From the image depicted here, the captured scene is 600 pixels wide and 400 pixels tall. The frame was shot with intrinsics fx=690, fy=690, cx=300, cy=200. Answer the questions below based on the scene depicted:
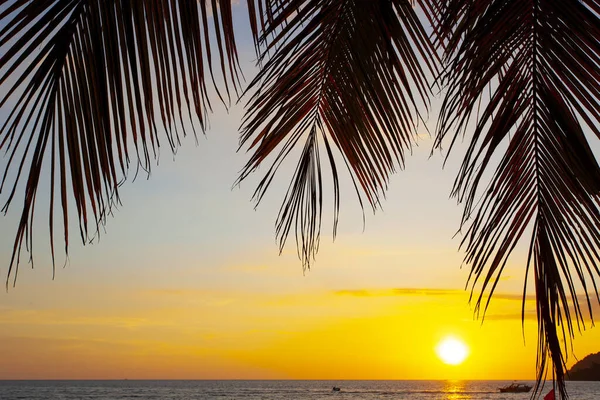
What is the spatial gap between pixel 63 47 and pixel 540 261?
1206 millimetres

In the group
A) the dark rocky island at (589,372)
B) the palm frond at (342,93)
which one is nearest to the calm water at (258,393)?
the dark rocky island at (589,372)

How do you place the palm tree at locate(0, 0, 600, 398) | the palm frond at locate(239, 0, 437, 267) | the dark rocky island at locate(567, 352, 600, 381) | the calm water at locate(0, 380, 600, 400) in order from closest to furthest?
the palm tree at locate(0, 0, 600, 398)
the palm frond at locate(239, 0, 437, 267)
the calm water at locate(0, 380, 600, 400)
the dark rocky island at locate(567, 352, 600, 381)

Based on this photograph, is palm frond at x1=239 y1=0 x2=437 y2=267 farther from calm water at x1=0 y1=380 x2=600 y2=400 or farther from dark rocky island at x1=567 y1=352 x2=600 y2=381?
dark rocky island at x1=567 y1=352 x2=600 y2=381

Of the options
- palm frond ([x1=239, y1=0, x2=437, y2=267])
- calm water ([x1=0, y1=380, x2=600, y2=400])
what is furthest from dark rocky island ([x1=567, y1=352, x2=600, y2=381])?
palm frond ([x1=239, y1=0, x2=437, y2=267])

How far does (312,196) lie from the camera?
78.7 inches

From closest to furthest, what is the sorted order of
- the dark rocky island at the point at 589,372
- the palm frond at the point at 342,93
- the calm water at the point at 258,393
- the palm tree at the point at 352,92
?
the palm tree at the point at 352,92, the palm frond at the point at 342,93, the calm water at the point at 258,393, the dark rocky island at the point at 589,372

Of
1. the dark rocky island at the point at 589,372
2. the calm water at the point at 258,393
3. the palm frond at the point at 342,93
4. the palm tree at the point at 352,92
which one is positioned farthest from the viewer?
the dark rocky island at the point at 589,372

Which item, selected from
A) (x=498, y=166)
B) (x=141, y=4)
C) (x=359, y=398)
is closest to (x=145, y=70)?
(x=141, y=4)

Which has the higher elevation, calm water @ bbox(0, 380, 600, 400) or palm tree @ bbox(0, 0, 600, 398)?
calm water @ bbox(0, 380, 600, 400)

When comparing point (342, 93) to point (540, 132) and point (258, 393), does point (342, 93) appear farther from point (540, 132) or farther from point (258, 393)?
point (258, 393)

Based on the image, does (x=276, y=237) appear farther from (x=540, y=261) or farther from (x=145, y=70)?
(x=145, y=70)

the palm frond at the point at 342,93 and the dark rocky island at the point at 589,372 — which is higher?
the dark rocky island at the point at 589,372

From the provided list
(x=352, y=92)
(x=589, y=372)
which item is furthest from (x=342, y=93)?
(x=589, y=372)

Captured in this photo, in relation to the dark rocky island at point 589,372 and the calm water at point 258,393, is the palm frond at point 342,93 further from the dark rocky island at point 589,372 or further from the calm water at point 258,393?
the dark rocky island at point 589,372
